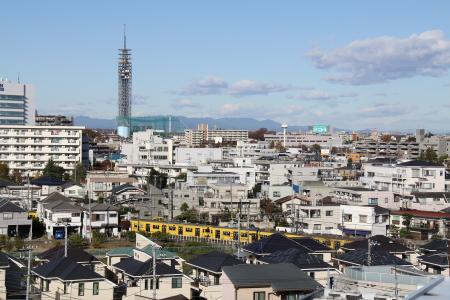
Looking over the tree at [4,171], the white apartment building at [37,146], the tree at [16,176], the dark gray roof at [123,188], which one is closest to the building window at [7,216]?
the dark gray roof at [123,188]

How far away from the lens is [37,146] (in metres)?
37.7

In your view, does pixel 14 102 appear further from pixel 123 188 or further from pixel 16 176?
pixel 123 188

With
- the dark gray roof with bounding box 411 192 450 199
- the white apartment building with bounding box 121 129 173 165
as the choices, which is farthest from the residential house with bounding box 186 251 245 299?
the white apartment building with bounding box 121 129 173 165

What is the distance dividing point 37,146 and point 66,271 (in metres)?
27.9

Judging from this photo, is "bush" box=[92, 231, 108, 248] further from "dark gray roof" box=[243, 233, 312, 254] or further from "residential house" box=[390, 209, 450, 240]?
"residential house" box=[390, 209, 450, 240]

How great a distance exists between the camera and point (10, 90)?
43.4 m

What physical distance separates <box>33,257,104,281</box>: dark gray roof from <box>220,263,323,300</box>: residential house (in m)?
2.41

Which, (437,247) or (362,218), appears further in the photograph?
(362,218)

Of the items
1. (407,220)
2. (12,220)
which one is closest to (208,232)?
(12,220)

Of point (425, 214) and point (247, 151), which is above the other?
point (247, 151)

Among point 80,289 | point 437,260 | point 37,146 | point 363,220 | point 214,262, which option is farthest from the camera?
point 37,146

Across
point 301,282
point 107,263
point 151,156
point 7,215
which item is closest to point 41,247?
point 7,215

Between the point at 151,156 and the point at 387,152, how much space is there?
22.2m

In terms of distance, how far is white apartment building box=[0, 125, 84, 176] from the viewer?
37.3 meters
